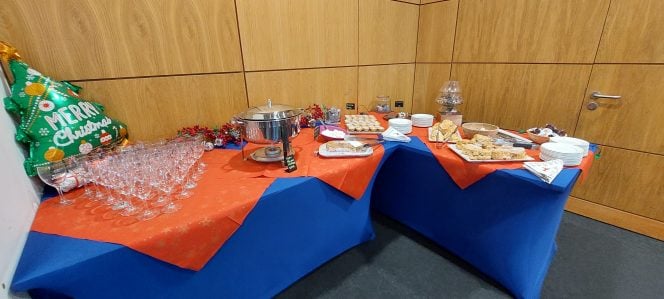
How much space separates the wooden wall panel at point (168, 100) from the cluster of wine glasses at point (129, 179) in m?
0.34

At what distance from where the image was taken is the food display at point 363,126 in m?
1.74

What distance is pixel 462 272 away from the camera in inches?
62.1

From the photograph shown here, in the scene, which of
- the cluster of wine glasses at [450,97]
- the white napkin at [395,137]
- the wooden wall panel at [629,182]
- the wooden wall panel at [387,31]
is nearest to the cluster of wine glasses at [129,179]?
the white napkin at [395,137]

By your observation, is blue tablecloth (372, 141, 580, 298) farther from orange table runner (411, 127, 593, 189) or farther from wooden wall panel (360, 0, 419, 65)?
wooden wall panel (360, 0, 419, 65)

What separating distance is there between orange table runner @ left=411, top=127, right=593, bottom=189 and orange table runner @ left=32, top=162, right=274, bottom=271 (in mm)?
962

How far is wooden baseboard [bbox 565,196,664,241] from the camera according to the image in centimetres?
181

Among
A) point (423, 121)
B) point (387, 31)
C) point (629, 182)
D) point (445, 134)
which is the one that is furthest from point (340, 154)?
point (629, 182)

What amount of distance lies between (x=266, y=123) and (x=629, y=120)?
91.6 inches

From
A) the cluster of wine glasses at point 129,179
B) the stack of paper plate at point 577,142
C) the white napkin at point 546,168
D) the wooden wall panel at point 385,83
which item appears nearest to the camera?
the cluster of wine glasses at point 129,179

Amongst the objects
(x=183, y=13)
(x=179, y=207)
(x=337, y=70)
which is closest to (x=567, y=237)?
(x=337, y=70)

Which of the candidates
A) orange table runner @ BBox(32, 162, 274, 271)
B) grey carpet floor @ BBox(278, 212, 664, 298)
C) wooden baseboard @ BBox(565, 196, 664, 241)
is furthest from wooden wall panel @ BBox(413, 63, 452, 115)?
orange table runner @ BBox(32, 162, 274, 271)

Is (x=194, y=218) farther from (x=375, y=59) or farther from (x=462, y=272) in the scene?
(x=375, y=59)

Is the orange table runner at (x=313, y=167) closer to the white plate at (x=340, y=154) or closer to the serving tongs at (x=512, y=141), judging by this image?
the white plate at (x=340, y=154)

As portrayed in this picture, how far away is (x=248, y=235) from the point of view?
111cm
